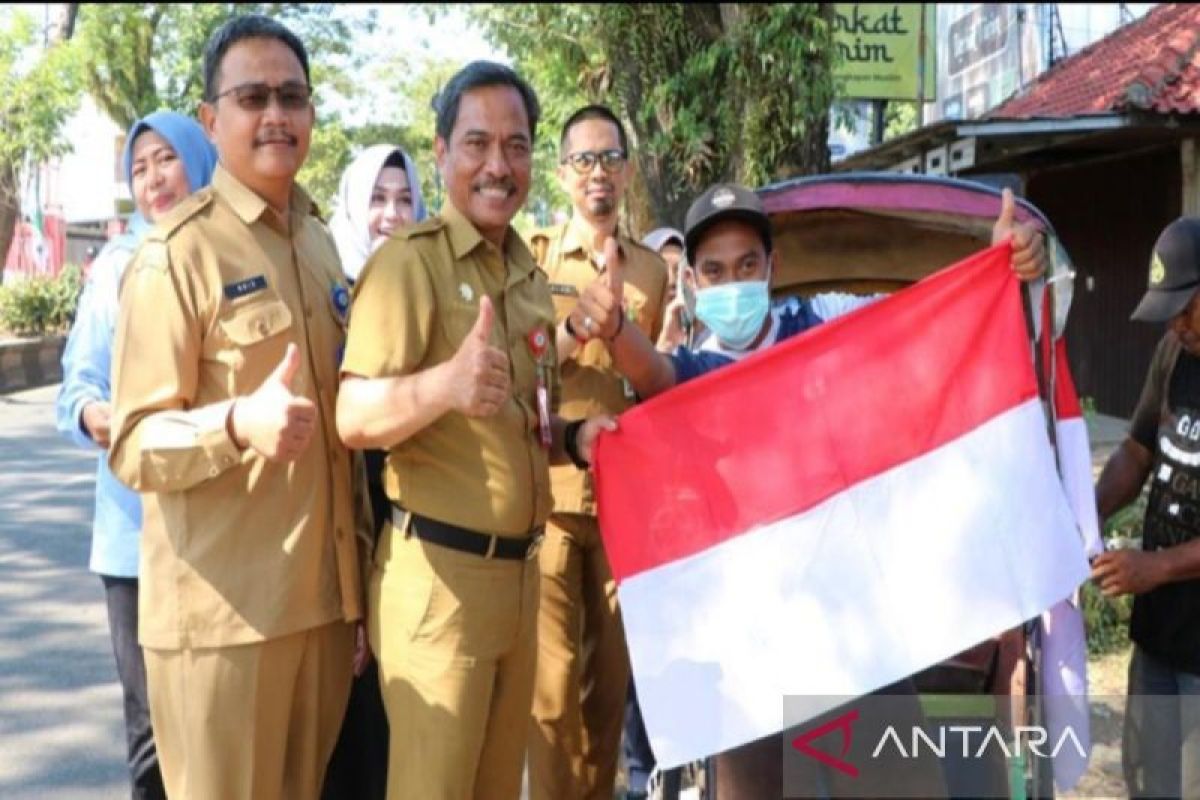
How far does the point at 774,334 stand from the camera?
3.36 meters

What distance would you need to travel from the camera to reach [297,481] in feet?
8.51

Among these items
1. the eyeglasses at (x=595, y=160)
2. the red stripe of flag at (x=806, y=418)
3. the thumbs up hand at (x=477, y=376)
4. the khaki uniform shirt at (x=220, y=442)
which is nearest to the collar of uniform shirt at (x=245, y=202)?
the khaki uniform shirt at (x=220, y=442)

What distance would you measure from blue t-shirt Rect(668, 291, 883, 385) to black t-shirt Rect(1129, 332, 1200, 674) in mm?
799

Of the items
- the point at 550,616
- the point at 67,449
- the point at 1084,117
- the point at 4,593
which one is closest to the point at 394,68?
the point at 67,449

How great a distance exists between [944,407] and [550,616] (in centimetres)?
→ 145

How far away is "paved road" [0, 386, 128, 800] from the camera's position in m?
4.66

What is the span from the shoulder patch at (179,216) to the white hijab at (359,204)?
5.30 ft

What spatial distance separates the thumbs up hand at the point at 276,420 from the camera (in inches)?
88.4

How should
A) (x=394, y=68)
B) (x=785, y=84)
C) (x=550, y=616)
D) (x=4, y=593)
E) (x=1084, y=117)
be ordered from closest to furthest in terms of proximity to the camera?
1. (x=550, y=616)
2. (x=4, y=593)
3. (x=785, y=84)
4. (x=1084, y=117)
5. (x=394, y=68)

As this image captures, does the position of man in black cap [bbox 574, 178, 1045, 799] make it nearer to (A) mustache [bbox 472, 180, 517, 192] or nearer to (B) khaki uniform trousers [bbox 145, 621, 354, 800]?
(A) mustache [bbox 472, 180, 517, 192]

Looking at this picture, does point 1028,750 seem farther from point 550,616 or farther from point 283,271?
point 283,271

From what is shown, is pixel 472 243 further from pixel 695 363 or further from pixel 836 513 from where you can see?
pixel 836 513

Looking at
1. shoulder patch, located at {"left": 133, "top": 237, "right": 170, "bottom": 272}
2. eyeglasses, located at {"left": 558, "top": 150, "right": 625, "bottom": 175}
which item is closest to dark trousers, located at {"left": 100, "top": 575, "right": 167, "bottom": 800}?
shoulder patch, located at {"left": 133, "top": 237, "right": 170, "bottom": 272}

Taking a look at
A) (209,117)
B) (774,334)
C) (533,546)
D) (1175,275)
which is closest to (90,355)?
(209,117)
